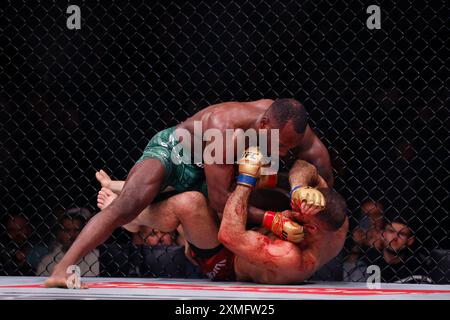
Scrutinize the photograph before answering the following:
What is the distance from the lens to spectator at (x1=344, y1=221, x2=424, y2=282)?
3.25m

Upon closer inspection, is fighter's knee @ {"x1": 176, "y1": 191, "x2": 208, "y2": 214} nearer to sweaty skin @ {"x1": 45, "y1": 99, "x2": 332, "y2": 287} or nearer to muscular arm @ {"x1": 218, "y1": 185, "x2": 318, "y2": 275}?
sweaty skin @ {"x1": 45, "y1": 99, "x2": 332, "y2": 287}

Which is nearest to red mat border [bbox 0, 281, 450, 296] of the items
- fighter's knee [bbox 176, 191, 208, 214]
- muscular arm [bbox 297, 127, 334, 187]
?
fighter's knee [bbox 176, 191, 208, 214]

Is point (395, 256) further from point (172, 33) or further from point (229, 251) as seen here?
point (172, 33)

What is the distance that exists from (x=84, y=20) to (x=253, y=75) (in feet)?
3.00

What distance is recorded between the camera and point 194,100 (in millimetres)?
3871

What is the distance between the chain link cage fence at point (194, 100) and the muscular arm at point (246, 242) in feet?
2.30

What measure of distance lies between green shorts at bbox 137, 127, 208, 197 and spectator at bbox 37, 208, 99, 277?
0.66 meters

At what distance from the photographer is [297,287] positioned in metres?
2.64

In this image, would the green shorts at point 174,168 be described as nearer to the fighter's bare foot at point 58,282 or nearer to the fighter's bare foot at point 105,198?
the fighter's bare foot at point 105,198

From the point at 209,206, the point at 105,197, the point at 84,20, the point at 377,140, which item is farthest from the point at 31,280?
the point at 377,140

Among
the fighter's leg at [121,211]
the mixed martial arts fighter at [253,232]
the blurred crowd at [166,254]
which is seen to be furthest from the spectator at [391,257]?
the fighter's leg at [121,211]

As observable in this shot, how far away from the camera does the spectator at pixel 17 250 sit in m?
3.56

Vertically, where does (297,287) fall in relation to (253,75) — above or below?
below

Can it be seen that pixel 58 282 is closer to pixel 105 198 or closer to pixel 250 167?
pixel 105 198
